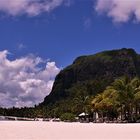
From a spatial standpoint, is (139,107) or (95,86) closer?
(139,107)

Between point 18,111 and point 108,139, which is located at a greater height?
point 18,111

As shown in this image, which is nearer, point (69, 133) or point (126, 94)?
point (69, 133)

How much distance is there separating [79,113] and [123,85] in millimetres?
38965

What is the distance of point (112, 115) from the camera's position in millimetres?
78875

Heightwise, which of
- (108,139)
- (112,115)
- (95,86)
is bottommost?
(108,139)

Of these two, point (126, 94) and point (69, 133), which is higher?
point (126, 94)

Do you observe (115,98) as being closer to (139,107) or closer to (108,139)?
(139,107)

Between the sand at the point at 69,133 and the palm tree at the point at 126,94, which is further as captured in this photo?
the palm tree at the point at 126,94

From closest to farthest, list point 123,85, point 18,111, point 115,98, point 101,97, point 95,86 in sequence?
point 123,85
point 115,98
point 101,97
point 95,86
point 18,111

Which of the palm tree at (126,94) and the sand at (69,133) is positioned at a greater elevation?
the palm tree at (126,94)

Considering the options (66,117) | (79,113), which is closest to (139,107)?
(66,117)

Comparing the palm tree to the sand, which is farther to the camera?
the palm tree

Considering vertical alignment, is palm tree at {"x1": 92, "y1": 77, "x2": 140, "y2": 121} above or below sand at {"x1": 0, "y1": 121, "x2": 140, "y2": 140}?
above

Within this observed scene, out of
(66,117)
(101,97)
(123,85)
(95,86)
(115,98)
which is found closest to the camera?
(123,85)
